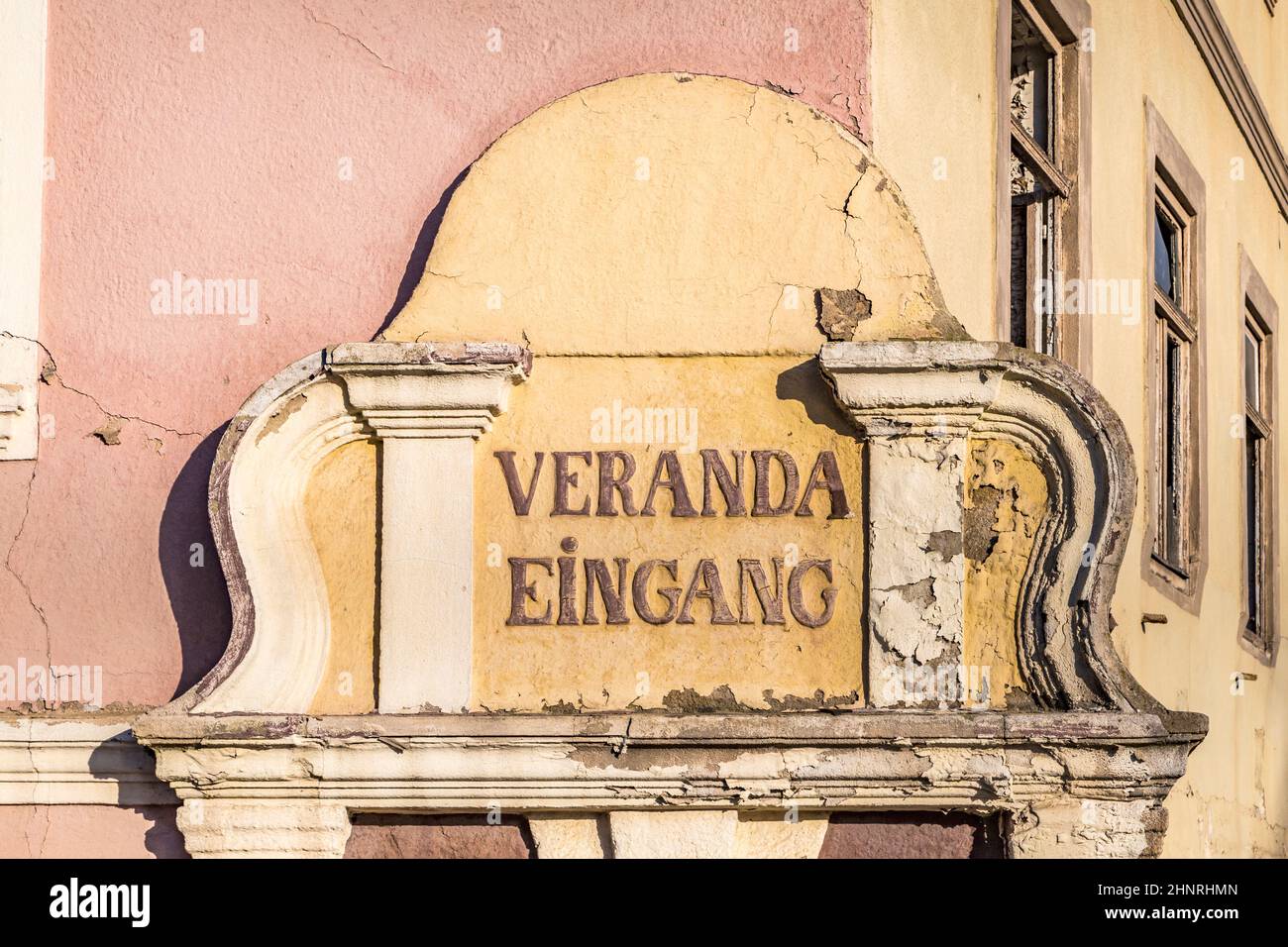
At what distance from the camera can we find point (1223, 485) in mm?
10047

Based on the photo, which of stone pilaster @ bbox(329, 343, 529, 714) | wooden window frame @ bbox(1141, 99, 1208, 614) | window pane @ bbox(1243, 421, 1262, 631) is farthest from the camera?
window pane @ bbox(1243, 421, 1262, 631)

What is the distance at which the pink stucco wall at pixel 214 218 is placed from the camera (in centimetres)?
634

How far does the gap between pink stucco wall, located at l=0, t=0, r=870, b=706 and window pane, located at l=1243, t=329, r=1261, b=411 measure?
6.00m

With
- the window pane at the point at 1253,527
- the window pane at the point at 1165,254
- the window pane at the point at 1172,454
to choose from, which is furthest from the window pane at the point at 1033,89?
the window pane at the point at 1253,527

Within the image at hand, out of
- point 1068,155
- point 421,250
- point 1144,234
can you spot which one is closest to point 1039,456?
point 421,250

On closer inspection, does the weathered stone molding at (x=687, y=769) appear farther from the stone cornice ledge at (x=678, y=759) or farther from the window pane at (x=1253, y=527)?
the window pane at (x=1253, y=527)

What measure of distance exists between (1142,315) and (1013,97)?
1.20 m

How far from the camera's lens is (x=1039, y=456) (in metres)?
→ 6.07

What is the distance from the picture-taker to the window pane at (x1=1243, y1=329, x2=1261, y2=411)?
11453mm

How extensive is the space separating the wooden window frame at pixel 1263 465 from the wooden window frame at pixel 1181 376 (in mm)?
1182

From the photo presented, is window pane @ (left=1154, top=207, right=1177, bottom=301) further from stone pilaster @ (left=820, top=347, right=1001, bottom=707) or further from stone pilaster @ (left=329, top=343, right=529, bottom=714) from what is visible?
stone pilaster @ (left=329, top=343, right=529, bottom=714)

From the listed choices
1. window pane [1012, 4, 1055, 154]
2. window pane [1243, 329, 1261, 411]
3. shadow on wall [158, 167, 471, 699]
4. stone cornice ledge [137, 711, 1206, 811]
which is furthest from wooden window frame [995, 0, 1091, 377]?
window pane [1243, 329, 1261, 411]

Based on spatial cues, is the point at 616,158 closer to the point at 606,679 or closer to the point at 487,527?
the point at 487,527

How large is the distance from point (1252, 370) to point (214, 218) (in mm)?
7120
